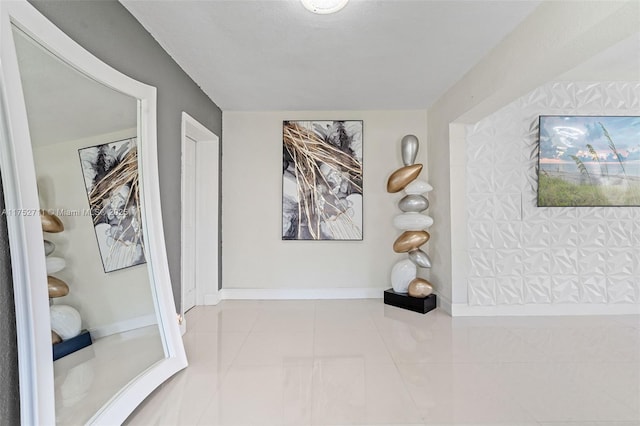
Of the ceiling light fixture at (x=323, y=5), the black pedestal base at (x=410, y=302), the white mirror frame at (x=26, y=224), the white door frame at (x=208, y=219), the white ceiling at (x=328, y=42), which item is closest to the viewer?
the white mirror frame at (x=26, y=224)

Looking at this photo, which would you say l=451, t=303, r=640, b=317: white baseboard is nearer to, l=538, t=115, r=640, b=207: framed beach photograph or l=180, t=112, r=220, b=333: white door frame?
l=538, t=115, r=640, b=207: framed beach photograph

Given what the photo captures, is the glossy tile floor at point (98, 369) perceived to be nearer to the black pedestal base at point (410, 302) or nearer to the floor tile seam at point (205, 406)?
the floor tile seam at point (205, 406)

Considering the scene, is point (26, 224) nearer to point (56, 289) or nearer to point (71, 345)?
point (56, 289)

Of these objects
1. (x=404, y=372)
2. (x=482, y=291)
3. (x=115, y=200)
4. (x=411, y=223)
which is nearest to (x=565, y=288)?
(x=482, y=291)

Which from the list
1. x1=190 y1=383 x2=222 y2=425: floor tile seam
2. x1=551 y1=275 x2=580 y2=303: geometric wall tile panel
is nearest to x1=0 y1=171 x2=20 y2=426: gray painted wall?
x1=190 y1=383 x2=222 y2=425: floor tile seam

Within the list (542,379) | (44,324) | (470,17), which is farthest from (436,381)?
(470,17)

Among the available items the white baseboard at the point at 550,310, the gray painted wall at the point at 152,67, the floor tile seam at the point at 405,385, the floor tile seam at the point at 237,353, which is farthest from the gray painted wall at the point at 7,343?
the white baseboard at the point at 550,310

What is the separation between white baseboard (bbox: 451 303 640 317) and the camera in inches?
137

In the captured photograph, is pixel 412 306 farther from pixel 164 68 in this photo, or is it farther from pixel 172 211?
pixel 164 68

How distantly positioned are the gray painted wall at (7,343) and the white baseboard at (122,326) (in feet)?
1.14

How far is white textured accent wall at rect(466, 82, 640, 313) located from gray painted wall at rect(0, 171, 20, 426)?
143 inches

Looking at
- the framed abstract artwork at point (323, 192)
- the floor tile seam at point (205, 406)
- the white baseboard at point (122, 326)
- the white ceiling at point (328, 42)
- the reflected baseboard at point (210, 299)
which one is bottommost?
the floor tile seam at point (205, 406)

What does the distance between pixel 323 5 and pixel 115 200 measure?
5.70 ft

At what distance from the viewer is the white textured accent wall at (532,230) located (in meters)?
3.50
